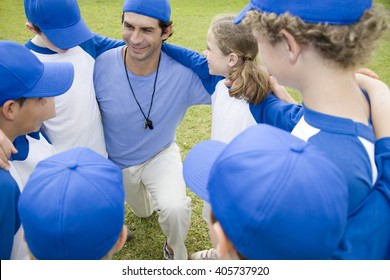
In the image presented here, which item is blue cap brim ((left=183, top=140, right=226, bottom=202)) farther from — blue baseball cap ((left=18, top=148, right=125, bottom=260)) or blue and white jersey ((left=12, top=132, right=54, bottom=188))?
blue and white jersey ((left=12, top=132, right=54, bottom=188))

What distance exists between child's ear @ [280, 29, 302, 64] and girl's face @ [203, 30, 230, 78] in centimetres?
106

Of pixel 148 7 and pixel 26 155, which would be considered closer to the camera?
pixel 26 155

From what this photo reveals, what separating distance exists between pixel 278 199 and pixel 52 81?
63.5 inches

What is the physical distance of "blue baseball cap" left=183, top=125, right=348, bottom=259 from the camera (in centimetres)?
117

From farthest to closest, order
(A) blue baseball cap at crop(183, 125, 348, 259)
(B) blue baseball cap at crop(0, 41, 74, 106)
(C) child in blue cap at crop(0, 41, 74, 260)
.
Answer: (B) blue baseball cap at crop(0, 41, 74, 106) < (C) child in blue cap at crop(0, 41, 74, 260) < (A) blue baseball cap at crop(183, 125, 348, 259)

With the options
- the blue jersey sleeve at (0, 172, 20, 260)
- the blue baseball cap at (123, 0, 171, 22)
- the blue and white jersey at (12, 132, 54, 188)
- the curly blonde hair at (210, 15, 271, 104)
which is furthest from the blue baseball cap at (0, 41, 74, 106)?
the curly blonde hair at (210, 15, 271, 104)

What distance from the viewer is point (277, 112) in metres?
2.20

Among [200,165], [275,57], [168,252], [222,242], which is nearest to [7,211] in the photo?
[200,165]

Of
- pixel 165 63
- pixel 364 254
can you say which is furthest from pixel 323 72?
pixel 165 63

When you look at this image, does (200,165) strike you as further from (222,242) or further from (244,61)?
(244,61)

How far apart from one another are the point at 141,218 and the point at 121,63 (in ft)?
5.22

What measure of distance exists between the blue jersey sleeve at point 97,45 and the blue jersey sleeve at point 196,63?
1.54 ft

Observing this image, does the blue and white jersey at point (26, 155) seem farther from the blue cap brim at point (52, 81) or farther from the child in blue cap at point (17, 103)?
the blue cap brim at point (52, 81)

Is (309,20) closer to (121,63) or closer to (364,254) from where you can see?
(364,254)
